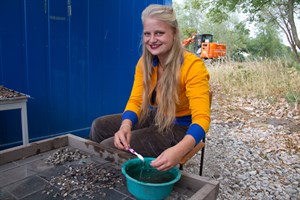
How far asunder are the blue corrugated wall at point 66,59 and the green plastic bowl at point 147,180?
192 centimetres

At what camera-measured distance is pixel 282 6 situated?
8.16 m

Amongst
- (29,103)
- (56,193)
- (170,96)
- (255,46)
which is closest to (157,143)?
(170,96)

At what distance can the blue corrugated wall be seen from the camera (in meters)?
2.61

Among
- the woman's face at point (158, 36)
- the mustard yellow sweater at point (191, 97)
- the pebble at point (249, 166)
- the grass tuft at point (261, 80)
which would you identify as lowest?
the pebble at point (249, 166)

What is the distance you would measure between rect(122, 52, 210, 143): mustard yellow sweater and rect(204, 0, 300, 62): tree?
22.8 feet

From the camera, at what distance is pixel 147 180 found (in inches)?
50.3

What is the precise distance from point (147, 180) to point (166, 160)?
21 cm

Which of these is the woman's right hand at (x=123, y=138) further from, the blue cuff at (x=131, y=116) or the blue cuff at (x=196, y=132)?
the blue cuff at (x=196, y=132)

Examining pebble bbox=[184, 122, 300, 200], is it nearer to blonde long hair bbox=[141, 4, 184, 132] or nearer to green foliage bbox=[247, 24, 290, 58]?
blonde long hair bbox=[141, 4, 184, 132]

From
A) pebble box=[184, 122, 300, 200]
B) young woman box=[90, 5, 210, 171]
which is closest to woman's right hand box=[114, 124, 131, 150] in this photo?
young woman box=[90, 5, 210, 171]

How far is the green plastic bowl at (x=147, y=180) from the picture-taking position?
43.4 inches

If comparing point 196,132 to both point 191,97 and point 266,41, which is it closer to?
point 191,97

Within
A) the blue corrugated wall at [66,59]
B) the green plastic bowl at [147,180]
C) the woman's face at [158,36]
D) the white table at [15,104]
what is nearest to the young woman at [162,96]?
the woman's face at [158,36]

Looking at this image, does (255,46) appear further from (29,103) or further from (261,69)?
(29,103)
